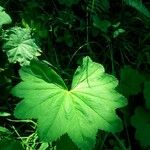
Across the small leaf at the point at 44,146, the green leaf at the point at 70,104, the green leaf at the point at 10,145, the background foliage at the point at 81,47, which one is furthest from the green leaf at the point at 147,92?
the green leaf at the point at 10,145

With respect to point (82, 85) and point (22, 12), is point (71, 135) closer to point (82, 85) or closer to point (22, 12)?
point (82, 85)

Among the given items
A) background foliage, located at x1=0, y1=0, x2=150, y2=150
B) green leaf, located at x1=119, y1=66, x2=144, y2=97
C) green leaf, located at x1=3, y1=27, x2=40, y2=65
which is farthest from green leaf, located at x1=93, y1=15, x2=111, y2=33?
green leaf, located at x1=3, y1=27, x2=40, y2=65

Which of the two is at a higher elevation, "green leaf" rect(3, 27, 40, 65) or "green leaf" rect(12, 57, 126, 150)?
"green leaf" rect(3, 27, 40, 65)

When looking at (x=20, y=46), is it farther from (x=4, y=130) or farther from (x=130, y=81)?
(x=130, y=81)

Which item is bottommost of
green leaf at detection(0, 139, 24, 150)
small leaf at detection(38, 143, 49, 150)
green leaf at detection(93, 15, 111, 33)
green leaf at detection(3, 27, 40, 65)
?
small leaf at detection(38, 143, 49, 150)

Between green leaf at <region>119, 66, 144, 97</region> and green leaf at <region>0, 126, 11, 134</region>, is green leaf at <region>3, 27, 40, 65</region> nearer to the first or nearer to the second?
green leaf at <region>0, 126, 11, 134</region>

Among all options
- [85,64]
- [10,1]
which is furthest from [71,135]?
[10,1]

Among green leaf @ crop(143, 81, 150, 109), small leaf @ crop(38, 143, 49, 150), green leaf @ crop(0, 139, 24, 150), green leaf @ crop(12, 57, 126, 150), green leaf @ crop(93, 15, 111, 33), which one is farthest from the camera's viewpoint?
green leaf @ crop(93, 15, 111, 33)
